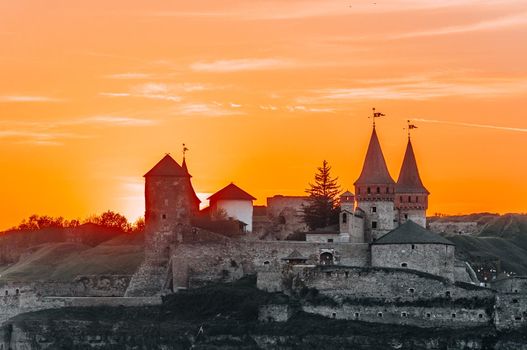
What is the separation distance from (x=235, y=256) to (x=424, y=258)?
12.8 metres

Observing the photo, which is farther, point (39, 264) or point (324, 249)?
point (39, 264)

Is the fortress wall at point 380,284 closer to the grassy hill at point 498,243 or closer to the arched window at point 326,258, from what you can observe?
the arched window at point 326,258

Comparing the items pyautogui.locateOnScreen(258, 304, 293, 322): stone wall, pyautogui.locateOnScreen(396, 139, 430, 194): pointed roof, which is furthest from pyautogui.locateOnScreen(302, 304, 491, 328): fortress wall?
pyautogui.locateOnScreen(396, 139, 430, 194): pointed roof

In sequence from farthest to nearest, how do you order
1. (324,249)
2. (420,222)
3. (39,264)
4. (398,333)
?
(39,264) → (420,222) → (324,249) → (398,333)

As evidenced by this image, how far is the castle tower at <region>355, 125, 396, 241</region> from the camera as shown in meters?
116

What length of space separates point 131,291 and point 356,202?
1673 centimetres

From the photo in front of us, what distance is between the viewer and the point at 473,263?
403 ft

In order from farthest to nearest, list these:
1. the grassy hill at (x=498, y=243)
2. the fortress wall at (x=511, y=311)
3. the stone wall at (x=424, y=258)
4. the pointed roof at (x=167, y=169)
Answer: the grassy hill at (x=498, y=243), the pointed roof at (x=167, y=169), the stone wall at (x=424, y=258), the fortress wall at (x=511, y=311)

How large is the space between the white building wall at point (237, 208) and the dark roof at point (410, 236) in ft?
54.1

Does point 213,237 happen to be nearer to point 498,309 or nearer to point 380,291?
point 380,291

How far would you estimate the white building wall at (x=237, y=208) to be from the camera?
410 ft

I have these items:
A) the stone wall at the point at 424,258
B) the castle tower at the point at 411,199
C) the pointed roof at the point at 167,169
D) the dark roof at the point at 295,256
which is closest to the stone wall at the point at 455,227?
the castle tower at the point at 411,199

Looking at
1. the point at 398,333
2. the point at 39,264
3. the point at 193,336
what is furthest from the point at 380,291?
the point at 39,264

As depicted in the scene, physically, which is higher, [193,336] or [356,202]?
[356,202]
